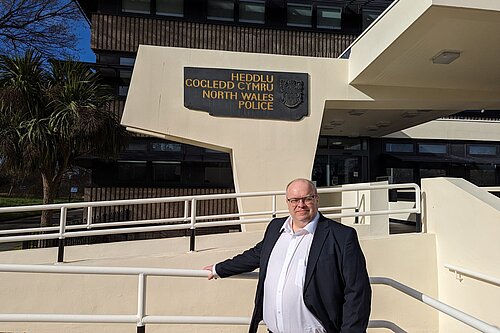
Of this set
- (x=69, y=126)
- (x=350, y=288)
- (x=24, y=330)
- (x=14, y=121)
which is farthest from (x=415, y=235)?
(x=14, y=121)

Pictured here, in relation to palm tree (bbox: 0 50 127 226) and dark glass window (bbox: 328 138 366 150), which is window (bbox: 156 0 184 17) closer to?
palm tree (bbox: 0 50 127 226)

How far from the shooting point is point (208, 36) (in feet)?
42.1

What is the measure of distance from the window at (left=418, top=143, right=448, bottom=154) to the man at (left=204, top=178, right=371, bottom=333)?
564 inches

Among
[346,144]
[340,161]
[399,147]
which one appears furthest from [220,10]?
[399,147]

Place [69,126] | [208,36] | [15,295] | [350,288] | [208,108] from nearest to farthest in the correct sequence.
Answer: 1. [350,288]
2. [15,295]
3. [208,108]
4. [69,126]
5. [208,36]

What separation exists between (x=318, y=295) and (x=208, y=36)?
11891 mm

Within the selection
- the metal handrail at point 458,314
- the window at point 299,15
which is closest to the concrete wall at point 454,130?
the window at point 299,15

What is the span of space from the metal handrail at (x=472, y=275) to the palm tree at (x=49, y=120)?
7650mm

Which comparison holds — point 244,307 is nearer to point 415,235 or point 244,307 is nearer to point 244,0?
point 415,235

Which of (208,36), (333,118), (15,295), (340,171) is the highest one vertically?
(208,36)

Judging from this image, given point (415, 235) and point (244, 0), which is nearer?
point (415, 235)

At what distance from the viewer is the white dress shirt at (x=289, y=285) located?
2.12 metres

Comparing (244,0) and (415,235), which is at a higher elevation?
(244,0)

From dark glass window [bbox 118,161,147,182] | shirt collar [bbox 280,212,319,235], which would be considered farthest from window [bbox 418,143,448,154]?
shirt collar [bbox 280,212,319,235]
